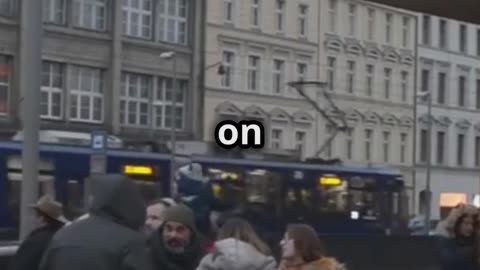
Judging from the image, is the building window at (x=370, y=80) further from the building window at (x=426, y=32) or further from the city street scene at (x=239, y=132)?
the building window at (x=426, y=32)

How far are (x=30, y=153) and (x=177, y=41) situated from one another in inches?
1946

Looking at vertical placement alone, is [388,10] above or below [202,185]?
above

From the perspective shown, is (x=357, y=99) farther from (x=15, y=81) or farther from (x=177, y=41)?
(x=15, y=81)

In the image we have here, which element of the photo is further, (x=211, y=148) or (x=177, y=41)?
(x=177, y=41)

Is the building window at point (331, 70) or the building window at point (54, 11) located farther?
the building window at point (331, 70)

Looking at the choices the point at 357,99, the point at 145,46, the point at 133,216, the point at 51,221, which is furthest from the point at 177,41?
the point at 133,216

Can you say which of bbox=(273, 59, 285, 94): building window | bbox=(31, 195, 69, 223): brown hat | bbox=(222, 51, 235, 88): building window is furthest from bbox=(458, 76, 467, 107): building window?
bbox=(31, 195, 69, 223): brown hat

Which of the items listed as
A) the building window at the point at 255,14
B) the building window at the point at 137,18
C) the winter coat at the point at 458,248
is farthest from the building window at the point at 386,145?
the winter coat at the point at 458,248

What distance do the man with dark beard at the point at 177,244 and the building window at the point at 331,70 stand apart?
65919 millimetres

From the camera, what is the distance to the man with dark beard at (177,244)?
833 centimetres

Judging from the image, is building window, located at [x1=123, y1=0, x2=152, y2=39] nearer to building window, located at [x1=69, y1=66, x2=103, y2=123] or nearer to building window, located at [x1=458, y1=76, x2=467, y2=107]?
building window, located at [x1=69, y1=66, x2=103, y2=123]

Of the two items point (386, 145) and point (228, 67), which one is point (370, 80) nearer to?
point (386, 145)

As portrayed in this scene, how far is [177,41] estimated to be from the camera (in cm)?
6619

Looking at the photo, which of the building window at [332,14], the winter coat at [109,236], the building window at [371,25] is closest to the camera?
the winter coat at [109,236]
